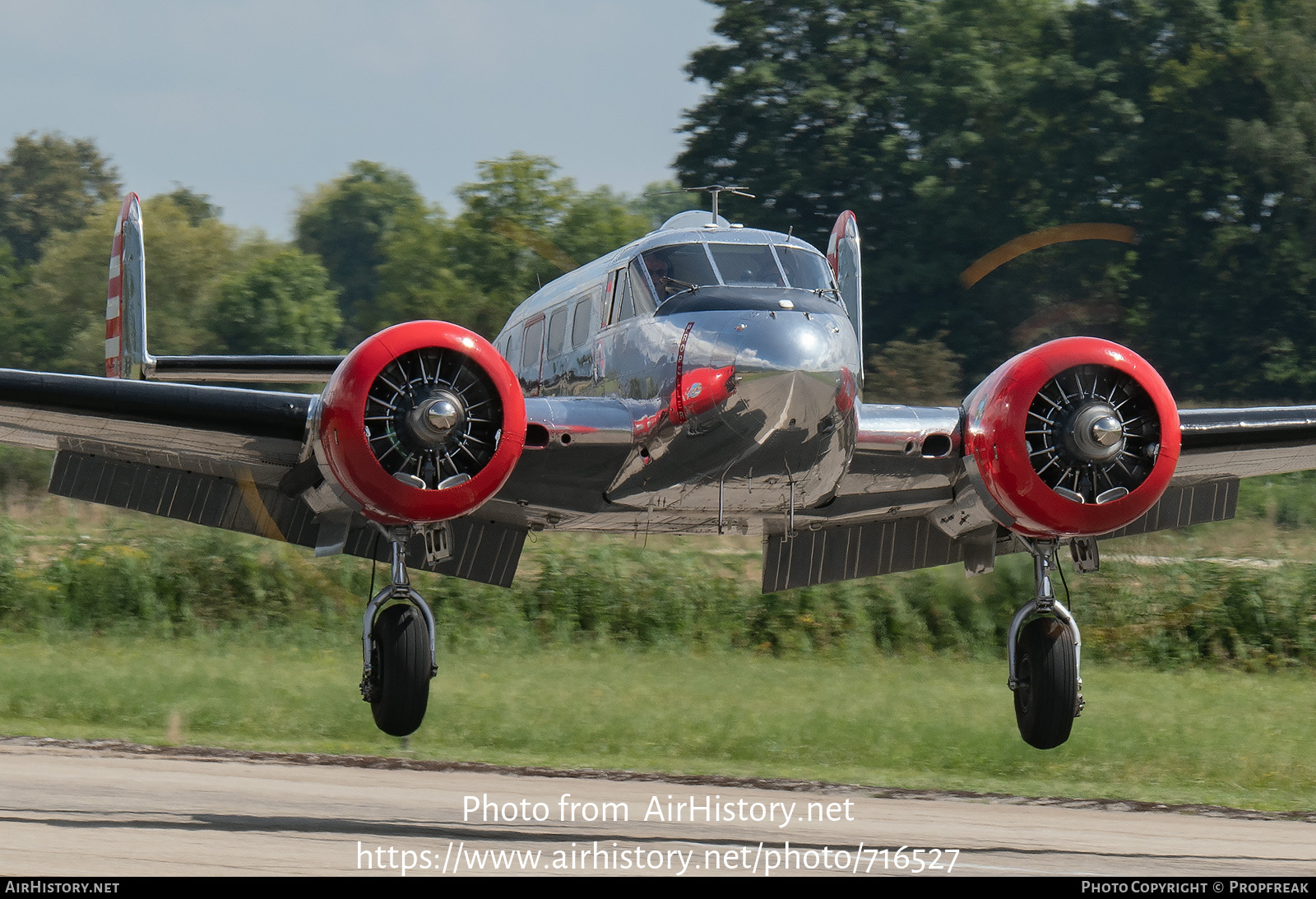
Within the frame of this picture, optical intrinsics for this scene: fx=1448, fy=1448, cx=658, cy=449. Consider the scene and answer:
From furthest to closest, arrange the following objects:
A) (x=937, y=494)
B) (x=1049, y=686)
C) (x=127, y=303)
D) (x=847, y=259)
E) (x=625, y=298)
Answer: (x=127, y=303), (x=847, y=259), (x=937, y=494), (x=1049, y=686), (x=625, y=298)

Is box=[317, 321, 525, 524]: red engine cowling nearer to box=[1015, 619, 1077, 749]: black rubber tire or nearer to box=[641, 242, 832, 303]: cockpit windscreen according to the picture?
box=[641, 242, 832, 303]: cockpit windscreen

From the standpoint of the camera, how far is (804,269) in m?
11.4

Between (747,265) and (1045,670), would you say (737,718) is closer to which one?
(1045,670)

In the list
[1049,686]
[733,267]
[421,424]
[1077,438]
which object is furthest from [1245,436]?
[421,424]

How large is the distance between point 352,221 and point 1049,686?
8613cm

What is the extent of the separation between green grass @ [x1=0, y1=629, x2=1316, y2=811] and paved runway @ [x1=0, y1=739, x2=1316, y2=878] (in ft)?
4.37

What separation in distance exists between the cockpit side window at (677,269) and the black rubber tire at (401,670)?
3217 mm

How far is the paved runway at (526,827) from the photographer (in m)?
10.4

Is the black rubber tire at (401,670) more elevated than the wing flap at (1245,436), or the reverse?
the wing flap at (1245,436)

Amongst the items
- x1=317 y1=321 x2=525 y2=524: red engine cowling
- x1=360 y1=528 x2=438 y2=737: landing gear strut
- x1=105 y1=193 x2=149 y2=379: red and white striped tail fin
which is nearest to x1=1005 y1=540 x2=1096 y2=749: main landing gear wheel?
x1=317 y1=321 x2=525 y2=524: red engine cowling

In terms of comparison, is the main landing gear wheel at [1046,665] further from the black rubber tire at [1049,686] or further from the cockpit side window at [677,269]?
the cockpit side window at [677,269]

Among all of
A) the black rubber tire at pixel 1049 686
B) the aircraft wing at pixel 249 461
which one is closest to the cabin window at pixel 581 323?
the aircraft wing at pixel 249 461
